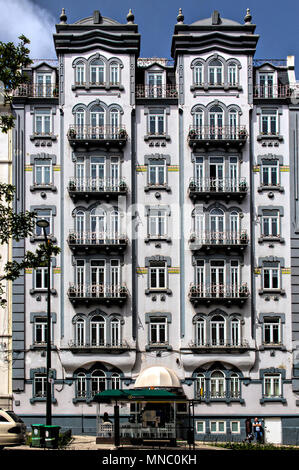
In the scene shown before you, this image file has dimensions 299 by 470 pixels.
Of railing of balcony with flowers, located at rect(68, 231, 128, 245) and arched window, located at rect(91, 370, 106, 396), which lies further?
railing of balcony with flowers, located at rect(68, 231, 128, 245)

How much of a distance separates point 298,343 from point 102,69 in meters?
23.1

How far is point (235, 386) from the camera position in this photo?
49719mm

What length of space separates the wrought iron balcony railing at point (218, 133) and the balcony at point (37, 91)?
9.93 metres

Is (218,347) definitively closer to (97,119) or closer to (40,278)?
(40,278)

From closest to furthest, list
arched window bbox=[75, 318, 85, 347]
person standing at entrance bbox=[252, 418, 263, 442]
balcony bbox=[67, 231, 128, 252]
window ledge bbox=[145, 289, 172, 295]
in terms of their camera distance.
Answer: person standing at entrance bbox=[252, 418, 263, 442] < arched window bbox=[75, 318, 85, 347] < balcony bbox=[67, 231, 128, 252] < window ledge bbox=[145, 289, 172, 295]

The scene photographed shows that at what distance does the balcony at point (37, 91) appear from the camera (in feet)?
172

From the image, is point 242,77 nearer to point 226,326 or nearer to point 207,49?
point 207,49

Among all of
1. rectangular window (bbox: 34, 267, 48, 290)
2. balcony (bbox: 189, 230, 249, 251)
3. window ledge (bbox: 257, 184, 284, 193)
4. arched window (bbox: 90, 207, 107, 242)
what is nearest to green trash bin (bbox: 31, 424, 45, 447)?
rectangular window (bbox: 34, 267, 48, 290)

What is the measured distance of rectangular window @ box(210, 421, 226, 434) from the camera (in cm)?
4894

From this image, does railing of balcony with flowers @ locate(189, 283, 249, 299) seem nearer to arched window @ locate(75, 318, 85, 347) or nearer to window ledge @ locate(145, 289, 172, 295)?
window ledge @ locate(145, 289, 172, 295)

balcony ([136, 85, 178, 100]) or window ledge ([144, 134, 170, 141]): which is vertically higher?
balcony ([136, 85, 178, 100])

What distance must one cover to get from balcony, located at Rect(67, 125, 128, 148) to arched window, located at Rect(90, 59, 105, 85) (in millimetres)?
3492
